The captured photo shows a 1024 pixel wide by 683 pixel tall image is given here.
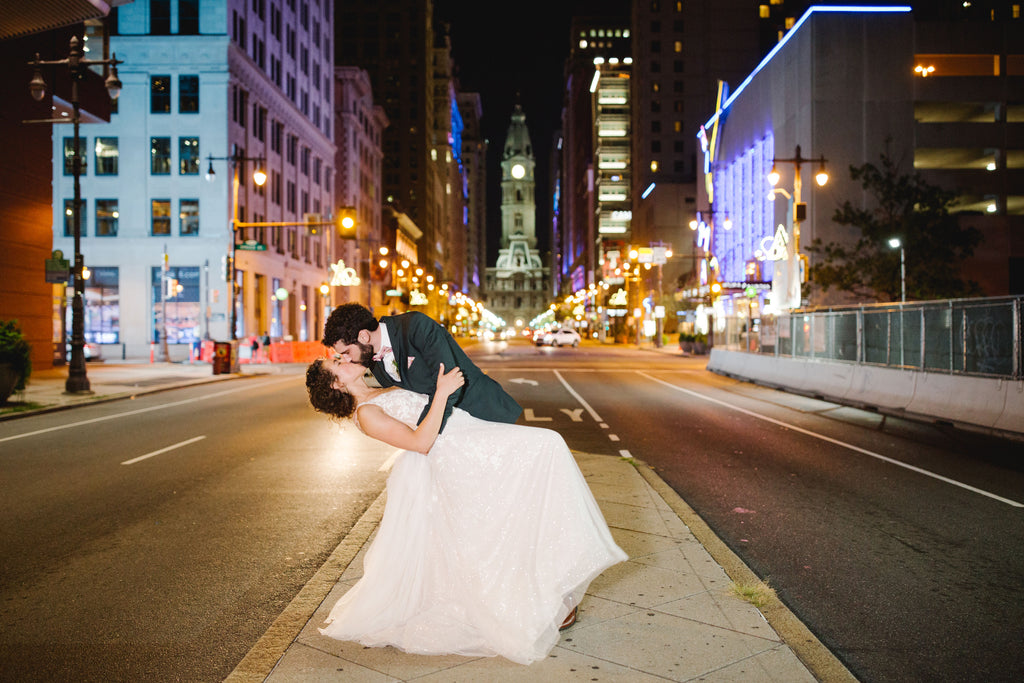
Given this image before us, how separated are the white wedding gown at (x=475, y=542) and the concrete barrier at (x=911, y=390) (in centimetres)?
1249

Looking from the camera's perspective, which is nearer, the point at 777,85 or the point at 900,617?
the point at 900,617

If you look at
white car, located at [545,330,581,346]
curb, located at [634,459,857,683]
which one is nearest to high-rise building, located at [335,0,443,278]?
white car, located at [545,330,581,346]

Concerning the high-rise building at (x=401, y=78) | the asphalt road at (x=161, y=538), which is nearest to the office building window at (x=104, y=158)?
the asphalt road at (x=161, y=538)

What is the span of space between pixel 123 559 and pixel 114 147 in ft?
161

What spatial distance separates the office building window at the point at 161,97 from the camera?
49.4 m

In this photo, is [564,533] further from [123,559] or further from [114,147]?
[114,147]

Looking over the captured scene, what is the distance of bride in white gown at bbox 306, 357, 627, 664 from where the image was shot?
4.38m

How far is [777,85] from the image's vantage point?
52812mm

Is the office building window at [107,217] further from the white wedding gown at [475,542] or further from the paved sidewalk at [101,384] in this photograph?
the white wedding gown at [475,542]

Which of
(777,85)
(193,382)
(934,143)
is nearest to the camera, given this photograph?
(193,382)

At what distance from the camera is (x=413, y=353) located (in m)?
4.42

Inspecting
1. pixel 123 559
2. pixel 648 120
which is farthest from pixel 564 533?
pixel 648 120

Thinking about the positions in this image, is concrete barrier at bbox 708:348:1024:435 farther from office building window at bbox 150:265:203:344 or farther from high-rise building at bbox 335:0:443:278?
high-rise building at bbox 335:0:443:278

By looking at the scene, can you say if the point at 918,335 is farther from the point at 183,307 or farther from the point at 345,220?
the point at 183,307
